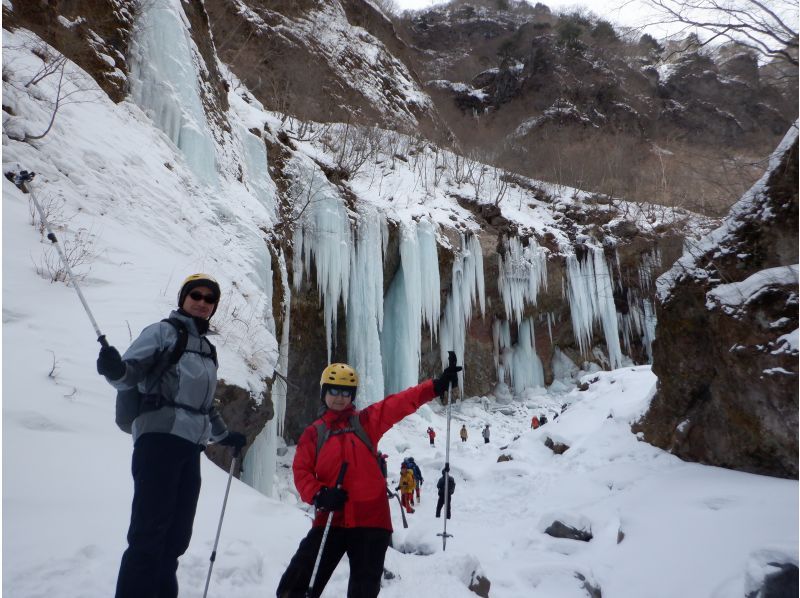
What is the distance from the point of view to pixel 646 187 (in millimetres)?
22797

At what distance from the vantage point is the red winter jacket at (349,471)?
80.3 inches

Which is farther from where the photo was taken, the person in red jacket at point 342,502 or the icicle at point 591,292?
the icicle at point 591,292

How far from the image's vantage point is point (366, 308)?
11430mm

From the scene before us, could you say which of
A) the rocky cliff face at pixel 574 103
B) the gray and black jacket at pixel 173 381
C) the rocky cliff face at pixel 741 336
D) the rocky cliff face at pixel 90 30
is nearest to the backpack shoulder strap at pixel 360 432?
the gray and black jacket at pixel 173 381

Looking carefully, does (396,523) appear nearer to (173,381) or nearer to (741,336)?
(741,336)

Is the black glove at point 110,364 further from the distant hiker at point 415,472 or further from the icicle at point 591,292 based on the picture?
the icicle at point 591,292

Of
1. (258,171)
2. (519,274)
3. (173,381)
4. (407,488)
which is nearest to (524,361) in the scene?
(519,274)

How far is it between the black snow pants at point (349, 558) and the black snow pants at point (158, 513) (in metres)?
0.51

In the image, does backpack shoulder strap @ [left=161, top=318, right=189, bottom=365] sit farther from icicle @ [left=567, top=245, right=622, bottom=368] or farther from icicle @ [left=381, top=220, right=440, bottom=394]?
icicle @ [left=567, top=245, right=622, bottom=368]

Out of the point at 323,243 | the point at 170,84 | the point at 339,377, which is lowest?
the point at 339,377

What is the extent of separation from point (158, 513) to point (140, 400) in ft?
1.41

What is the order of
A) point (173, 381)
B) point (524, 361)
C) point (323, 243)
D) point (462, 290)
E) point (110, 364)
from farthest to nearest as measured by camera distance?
point (524, 361), point (462, 290), point (323, 243), point (173, 381), point (110, 364)

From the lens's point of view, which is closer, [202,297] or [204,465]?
[202,297]

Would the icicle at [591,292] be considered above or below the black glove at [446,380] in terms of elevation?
above
